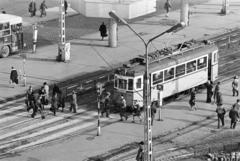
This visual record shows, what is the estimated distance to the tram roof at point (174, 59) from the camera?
139 ft

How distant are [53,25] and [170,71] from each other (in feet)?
78.2

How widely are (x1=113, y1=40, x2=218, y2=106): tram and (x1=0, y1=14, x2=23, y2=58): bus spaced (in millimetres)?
13783

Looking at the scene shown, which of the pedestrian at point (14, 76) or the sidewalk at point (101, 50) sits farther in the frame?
the sidewalk at point (101, 50)

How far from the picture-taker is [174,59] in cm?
4419

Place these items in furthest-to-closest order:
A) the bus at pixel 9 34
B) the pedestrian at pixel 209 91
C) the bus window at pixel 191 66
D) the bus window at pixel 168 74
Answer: the bus at pixel 9 34
the bus window at pixel 191 66
the pedestrian at pixel 209 91
the bus window at pixel 168 74

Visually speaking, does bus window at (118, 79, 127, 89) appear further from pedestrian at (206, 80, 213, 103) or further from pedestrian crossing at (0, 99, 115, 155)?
pedestrian at (206, 80, 213, 103)

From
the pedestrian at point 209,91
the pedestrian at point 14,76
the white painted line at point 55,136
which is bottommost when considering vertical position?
the white painted line at point 55,136

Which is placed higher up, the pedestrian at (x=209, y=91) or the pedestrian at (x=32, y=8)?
the pedestrian at (x=32, y=8)

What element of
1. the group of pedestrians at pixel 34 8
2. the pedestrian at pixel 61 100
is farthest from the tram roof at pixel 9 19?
the pedestrian at pixel 61 100

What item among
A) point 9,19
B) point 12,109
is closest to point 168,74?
point 12,109

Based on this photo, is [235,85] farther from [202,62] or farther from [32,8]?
[32,8]

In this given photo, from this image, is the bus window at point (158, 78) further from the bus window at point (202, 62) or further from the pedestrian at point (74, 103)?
the pedestrian at point (74, 103)

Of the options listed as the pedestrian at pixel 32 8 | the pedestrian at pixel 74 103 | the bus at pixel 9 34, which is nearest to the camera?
the pedestrian at pixel 74 103

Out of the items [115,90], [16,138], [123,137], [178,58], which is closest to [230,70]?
[178,58]
